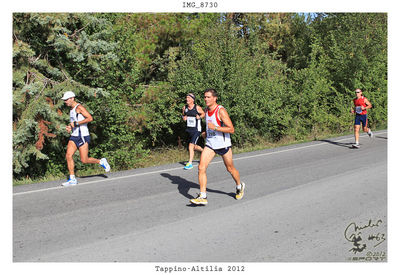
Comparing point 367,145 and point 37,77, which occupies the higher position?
point 37,77

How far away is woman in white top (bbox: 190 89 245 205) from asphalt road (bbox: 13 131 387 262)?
0.35 meters

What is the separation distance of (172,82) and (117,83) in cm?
321

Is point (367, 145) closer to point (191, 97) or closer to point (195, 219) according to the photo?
point (191, 97)

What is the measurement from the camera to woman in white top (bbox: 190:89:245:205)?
20.8ft

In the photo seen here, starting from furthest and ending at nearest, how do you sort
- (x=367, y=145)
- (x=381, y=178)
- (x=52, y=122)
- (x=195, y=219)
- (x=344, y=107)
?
(x=344, y=107) < (x=367, y=145) < (x=52, y=122) < (x=381, y=178) < (x=195, y=219)

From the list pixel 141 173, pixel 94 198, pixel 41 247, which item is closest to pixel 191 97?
pixel 141 173

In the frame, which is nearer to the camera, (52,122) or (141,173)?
(141,173)

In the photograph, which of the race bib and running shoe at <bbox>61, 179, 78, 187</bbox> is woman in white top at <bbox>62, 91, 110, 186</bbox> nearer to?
running shoe at <bbox>61, 179, 78, 187</bbox>

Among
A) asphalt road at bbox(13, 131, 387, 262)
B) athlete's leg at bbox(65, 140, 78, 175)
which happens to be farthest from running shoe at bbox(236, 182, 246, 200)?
athlete's leg at bbox(65, 140, 78, 175)

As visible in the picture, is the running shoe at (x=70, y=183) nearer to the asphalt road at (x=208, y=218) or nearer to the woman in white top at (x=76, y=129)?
the woman in white top at (x=76, y=129)

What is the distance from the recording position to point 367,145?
43.2 feet

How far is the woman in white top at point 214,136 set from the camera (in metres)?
6.35
